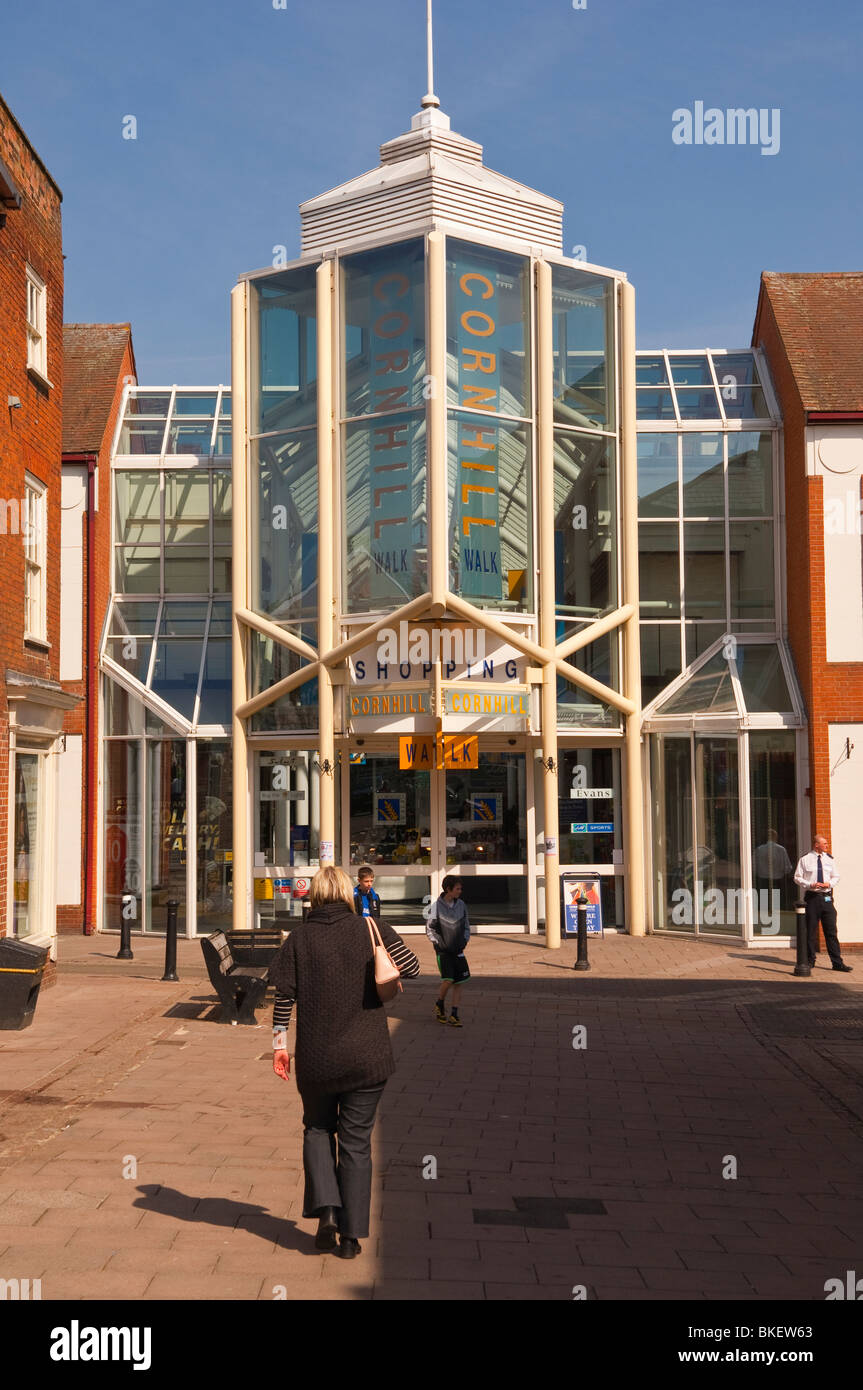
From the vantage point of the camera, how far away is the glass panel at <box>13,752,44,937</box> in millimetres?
15234

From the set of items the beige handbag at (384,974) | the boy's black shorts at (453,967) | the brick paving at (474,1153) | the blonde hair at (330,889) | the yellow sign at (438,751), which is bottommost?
the brick paving at (474,1153)

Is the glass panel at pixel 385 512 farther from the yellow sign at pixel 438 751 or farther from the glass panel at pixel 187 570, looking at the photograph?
the glass panel at pixel 187 570

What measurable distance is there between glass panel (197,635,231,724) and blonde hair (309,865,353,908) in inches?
611

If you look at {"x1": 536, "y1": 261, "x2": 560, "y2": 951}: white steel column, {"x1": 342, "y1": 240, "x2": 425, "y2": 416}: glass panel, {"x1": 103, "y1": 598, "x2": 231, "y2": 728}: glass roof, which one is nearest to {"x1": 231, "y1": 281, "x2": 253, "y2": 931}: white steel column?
{"x1": 103, "y1": 598, "x2": 231, "y2": 728}: glass roof

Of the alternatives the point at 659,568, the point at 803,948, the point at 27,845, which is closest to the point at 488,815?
the point at 803,948

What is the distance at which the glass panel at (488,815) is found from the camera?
811 inches

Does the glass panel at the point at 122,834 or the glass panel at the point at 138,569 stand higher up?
the glass panel at the point at 138,569

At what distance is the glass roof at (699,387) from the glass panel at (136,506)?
348 inches

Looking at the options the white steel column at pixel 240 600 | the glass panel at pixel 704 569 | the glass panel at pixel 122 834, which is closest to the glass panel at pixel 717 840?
the glass panel at pixel 704 569

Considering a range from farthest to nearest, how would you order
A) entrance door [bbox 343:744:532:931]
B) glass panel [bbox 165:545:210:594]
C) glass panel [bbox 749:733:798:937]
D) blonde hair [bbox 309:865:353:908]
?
1. glass panel [bbox 165:545:210:594]
2. entrance door [bbox 343:744:532:931]
3. glass panel [bbox 749:733:798:937]
4. blonde hair [bbox 309:865:353:908]

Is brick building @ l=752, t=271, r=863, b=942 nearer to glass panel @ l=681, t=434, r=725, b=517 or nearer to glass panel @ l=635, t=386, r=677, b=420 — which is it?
glass panel @ l=681, t=434, r=725, b=517

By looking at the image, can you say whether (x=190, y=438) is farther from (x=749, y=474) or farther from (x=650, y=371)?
(x=749, y=474)
